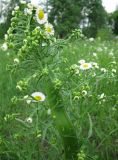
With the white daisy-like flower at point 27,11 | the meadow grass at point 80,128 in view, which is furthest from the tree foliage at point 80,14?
the white daisy-like flower at point 27,11

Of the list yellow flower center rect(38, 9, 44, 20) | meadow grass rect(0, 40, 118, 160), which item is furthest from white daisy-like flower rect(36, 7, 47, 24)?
meadow grass rect(0, 40, 118, 160)

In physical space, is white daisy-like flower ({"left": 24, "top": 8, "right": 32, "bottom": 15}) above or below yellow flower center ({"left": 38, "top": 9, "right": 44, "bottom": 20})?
above

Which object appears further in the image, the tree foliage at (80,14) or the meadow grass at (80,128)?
the tree foliage at (80,14)

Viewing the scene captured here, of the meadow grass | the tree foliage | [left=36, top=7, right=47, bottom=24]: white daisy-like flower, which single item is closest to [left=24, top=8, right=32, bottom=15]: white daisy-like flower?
[left=36, top=7, right=47, bottom=24]: white daisy-like flower

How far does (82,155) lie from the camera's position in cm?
253

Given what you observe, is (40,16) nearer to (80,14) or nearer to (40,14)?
(40,14)

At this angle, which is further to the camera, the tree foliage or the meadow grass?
the tree foliage

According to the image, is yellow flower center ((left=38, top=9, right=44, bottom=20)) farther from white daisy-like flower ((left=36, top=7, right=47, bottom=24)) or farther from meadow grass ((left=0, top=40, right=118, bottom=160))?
meadow grass ((left=0, top=40, right=118, bottom=160))

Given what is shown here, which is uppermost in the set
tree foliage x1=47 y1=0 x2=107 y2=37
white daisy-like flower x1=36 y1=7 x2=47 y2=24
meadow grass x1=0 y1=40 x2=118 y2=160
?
tree foliage x1=47 y1=0 x2=107 y2=37

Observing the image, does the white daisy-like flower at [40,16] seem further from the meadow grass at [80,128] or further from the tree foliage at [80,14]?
the tree foliage at [80,14]

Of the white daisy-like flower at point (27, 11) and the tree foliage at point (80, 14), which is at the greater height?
the tree foliage at point (80, 14)

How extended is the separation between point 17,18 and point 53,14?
33.0 metres

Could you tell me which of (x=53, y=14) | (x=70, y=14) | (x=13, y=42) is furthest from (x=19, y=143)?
(x=70, y=14)

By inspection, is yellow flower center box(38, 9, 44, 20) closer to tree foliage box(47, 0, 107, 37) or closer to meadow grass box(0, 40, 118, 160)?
meadow grass box(0, 40, 118, 160)
